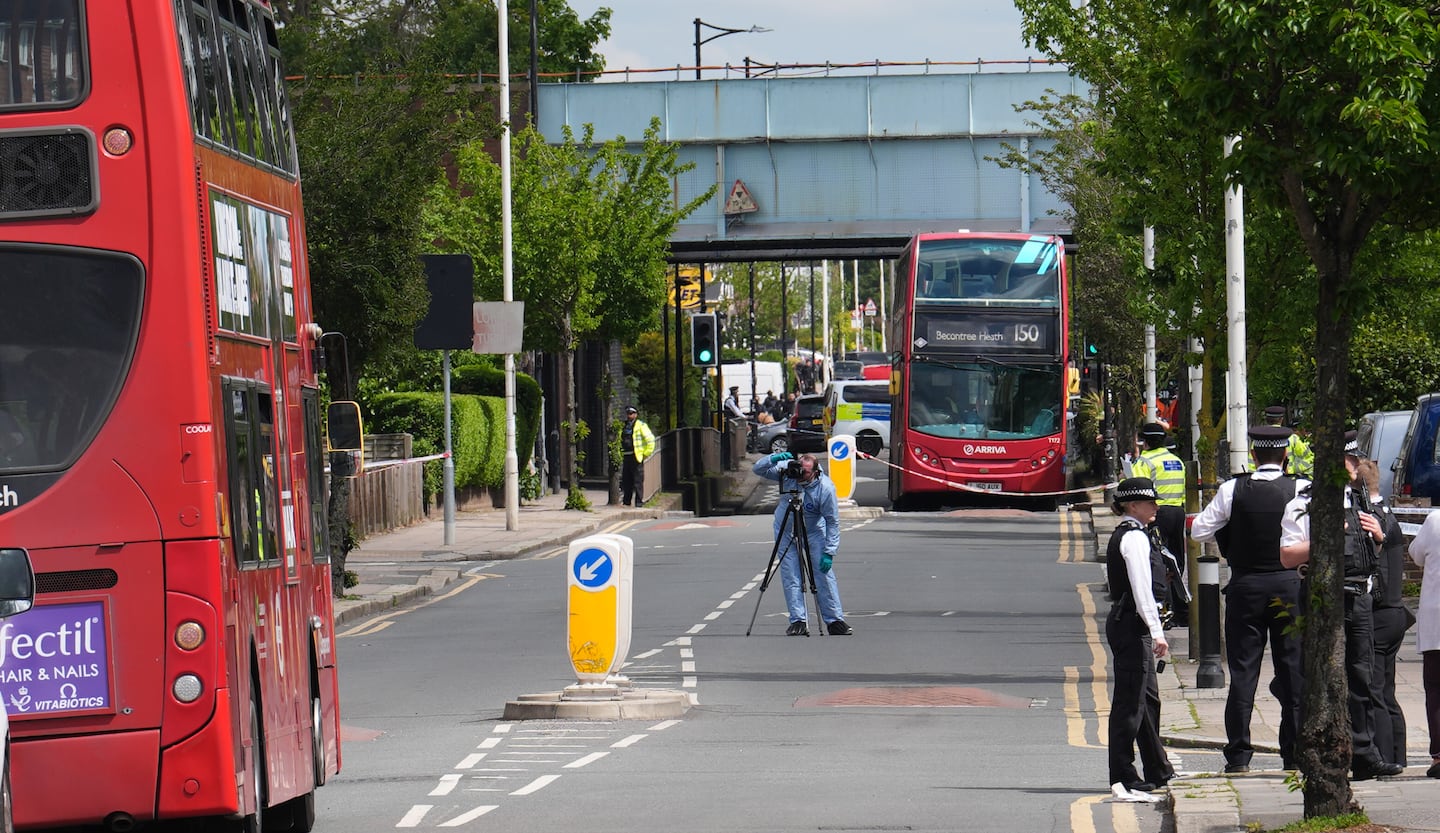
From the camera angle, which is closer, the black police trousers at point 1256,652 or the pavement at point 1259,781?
the pavement at point 1259,781

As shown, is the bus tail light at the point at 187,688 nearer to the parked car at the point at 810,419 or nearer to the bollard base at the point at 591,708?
the bollard base at the point at 591,708

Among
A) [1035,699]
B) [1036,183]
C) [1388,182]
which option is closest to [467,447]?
[1036,183]

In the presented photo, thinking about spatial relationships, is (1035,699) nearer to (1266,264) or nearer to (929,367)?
(1266,264)

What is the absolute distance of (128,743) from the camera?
26.6 feet

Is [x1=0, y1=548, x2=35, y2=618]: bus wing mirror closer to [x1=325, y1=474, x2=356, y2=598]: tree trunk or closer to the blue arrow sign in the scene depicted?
the blue arrow sign

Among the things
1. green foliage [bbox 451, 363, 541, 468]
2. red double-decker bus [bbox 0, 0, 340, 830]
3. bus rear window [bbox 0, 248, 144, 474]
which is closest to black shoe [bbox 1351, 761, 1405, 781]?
red double-decker bus [bbox 0, 0, 340, 830]

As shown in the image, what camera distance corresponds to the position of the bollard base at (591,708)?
1559 cm

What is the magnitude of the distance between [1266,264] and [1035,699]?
660 cm

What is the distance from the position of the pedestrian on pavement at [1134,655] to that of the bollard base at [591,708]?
4550 millimetres

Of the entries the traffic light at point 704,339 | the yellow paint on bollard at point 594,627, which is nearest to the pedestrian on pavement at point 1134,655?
the yellow paint on bollard at point 594,627

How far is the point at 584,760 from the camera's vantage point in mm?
13523

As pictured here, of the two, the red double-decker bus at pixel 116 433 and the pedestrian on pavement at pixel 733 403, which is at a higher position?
the red double-decker bus at pixel 116 433

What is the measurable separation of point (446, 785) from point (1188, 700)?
6090mm

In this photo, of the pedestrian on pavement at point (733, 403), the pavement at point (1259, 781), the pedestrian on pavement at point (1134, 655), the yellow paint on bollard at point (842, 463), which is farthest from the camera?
the pedestrian on pavement at point (733, 403)
